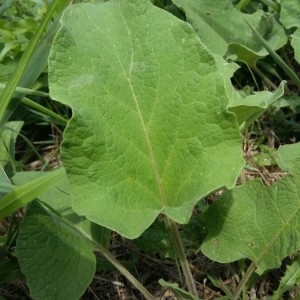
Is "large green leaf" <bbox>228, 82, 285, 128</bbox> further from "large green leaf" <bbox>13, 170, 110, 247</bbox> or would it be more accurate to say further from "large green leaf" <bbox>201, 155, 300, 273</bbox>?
"large green leaf" <bbox>13, 170, 110, 247</bbox>

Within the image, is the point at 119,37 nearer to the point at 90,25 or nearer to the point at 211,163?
the point at 90,25

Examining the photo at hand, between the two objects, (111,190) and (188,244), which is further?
(188,244)

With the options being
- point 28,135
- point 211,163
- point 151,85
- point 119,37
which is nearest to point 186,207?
point 211,163

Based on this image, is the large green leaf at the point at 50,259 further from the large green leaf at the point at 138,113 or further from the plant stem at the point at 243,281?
the plant stem at the point at 243,281

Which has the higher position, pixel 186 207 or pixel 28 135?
pixel 186 207

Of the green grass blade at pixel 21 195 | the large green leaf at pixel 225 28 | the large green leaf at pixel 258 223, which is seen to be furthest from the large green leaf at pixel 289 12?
the green grass blade at pixel 21 195

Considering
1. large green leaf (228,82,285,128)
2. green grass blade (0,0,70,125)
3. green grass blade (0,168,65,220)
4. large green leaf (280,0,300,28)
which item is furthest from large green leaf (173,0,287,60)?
green grass blade (0,168,65,220)

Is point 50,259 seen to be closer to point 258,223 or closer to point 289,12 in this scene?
point 258,223

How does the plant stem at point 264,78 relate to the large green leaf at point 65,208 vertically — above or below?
below
